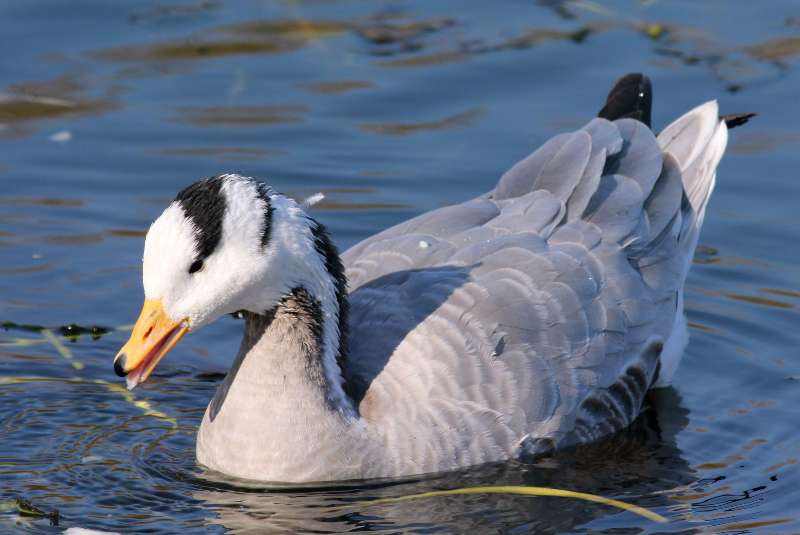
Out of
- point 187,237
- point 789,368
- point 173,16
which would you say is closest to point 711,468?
point 789,368

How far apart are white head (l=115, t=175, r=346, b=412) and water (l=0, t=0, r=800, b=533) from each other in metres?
0.99

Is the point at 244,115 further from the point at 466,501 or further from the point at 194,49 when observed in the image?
the point at 466,501

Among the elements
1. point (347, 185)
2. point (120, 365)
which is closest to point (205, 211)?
point (120, 365)

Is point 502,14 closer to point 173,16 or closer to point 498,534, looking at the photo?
point 173,16

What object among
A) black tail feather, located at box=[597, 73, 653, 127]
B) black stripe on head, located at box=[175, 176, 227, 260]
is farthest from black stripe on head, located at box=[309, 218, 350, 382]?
black tail feather, located at box=[597, 73, 653, 127]

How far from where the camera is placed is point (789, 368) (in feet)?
33.8

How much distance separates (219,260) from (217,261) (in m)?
0.01

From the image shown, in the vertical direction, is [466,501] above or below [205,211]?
below

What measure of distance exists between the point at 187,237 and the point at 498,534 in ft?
7.22

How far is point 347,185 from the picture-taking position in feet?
42.9

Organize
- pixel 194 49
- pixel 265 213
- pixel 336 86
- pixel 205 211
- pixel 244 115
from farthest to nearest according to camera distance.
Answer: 1. pixel 194 49
2. pixel 336 86
3. pixel 244 115
4. pixel 265 213
5. pixel 205 211

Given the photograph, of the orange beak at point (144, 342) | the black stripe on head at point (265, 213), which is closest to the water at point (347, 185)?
the orange beak at point (144, 342)

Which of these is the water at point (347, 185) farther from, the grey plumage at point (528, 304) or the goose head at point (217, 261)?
Result: the goose head at point (217, 261)

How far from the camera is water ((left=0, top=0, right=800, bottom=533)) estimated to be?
8586 millimetres
